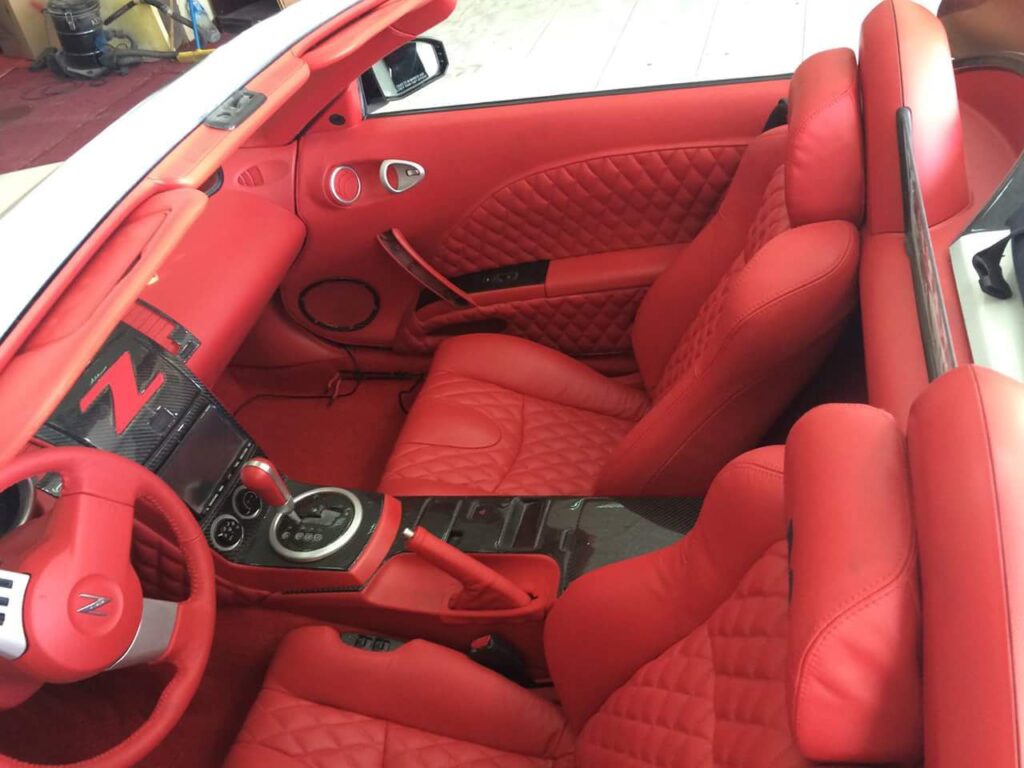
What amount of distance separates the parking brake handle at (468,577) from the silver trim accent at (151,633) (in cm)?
32

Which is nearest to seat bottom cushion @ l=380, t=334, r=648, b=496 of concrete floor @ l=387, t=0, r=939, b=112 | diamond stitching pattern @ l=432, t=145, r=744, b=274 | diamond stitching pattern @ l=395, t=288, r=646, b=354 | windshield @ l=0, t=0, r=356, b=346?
diamond stitching pattern @ l=395, t=288, r=646, b=354

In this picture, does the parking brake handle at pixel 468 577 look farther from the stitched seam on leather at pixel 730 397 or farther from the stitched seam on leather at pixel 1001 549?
the stitched seam on leather at pixel 1001 549

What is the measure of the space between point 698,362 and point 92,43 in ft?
10.4

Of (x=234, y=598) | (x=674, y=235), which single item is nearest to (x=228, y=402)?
(x=234, y=598)

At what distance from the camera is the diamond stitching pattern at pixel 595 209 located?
1560 millimetres

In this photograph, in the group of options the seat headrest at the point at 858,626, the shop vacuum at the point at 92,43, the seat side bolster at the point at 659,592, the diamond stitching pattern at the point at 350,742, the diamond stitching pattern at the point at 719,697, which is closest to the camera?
the seat headrest at the point at 858,626

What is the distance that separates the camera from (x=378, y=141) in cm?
166

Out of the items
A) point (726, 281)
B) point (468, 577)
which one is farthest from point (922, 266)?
point (468, 577)

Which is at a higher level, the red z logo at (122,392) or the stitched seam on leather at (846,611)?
the stitched seam on leather at (846,611)

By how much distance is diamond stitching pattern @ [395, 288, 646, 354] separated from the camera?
169 cm

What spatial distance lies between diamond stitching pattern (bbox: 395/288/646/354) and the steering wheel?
818 millimetres

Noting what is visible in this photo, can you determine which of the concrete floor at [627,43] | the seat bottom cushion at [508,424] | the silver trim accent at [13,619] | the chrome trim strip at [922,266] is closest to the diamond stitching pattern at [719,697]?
the chrome trim strip at [922,266]

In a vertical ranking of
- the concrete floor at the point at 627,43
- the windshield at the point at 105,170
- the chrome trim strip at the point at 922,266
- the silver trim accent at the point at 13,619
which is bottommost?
the concrete floor at the point at 627,43

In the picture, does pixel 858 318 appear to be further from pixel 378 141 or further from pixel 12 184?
pixel 12 184
